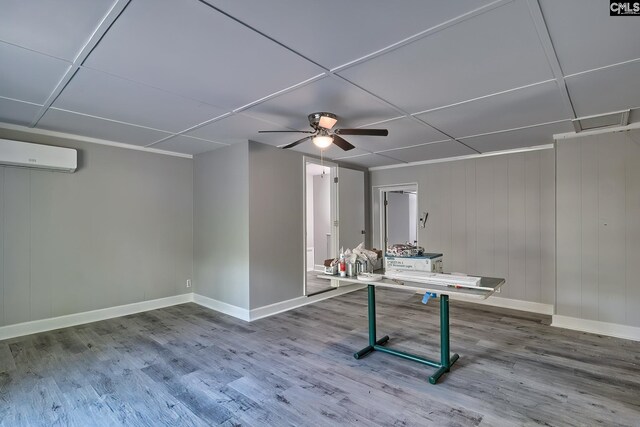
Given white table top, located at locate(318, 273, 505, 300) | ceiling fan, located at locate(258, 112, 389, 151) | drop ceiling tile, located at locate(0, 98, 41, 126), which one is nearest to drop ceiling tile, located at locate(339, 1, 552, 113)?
ceiling fan, located at locate(258, 112, 389, 151)

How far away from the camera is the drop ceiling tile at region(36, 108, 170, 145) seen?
3.27 meters

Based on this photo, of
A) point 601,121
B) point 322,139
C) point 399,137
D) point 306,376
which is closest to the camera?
point 306,376

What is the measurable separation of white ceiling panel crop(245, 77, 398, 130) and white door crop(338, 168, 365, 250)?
7.81ft

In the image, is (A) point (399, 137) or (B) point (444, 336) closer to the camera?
(B) point (444, 336)

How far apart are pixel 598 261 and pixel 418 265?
2.57 meters

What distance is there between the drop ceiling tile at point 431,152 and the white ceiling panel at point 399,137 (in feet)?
0.92

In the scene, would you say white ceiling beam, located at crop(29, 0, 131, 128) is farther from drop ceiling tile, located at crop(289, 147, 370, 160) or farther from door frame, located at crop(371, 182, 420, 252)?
door frame, located at crop(371, 182, 420, 252)

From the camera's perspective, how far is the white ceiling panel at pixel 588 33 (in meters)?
1.61

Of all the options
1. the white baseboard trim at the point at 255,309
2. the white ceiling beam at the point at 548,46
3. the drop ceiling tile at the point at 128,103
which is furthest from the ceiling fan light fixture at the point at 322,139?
the white baseboard trim at the point at 255,309

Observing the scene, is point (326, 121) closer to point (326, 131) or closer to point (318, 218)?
point (326, 131)

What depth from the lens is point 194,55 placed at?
6.76 ft

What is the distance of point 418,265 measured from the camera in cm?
301

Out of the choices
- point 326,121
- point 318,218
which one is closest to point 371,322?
point 326,121

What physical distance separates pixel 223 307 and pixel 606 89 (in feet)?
16.2
